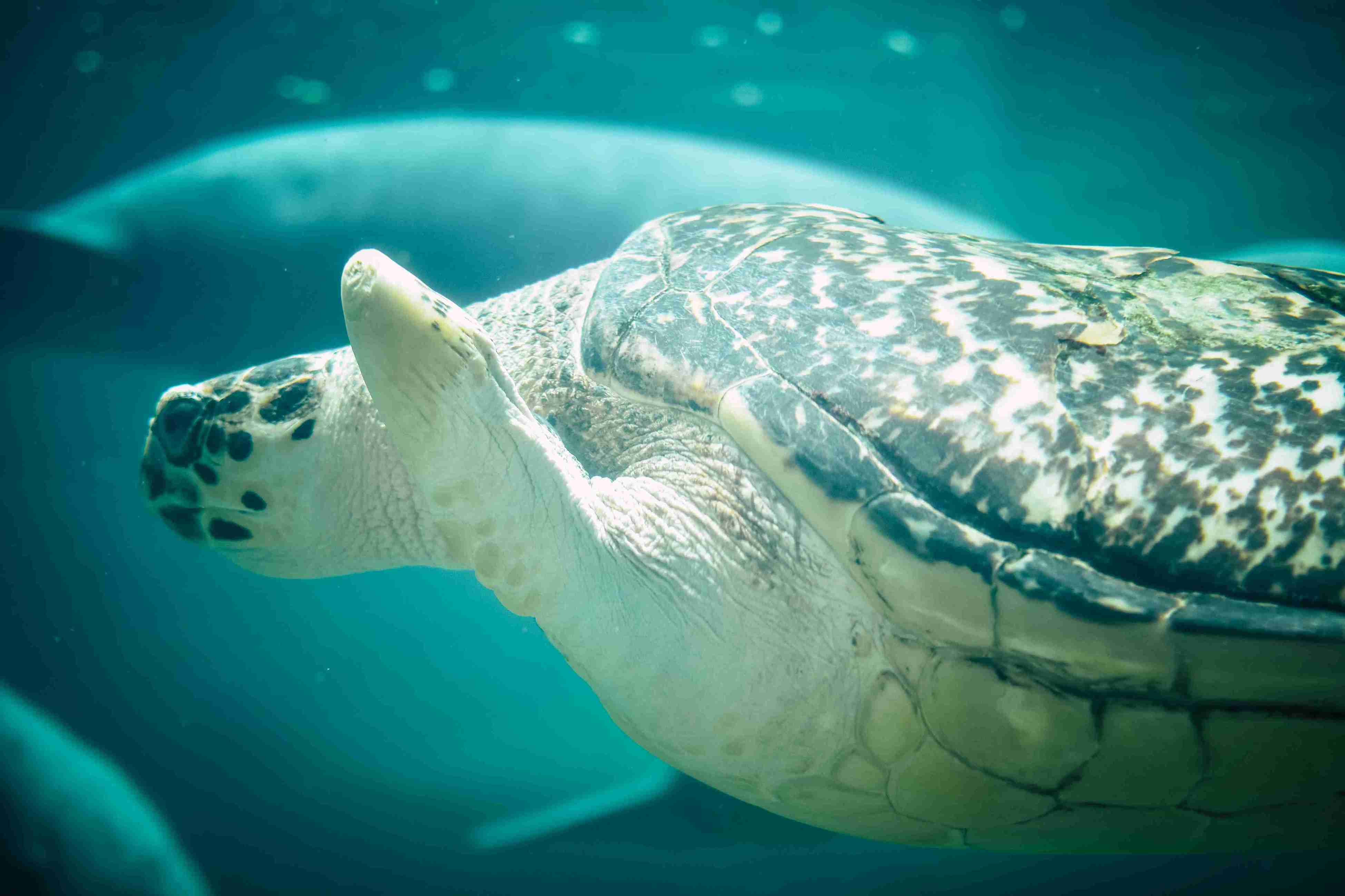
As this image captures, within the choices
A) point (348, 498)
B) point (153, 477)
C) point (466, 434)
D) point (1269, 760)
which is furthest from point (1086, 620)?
point (153, 477)

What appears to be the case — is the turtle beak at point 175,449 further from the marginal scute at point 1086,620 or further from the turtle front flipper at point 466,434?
the marginal scute at point 1086,620

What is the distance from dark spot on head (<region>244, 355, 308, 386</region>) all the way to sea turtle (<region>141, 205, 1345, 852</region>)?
57mm

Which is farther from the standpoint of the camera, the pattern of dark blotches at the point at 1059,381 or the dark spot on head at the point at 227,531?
the dark spot on head at the point at 227,531

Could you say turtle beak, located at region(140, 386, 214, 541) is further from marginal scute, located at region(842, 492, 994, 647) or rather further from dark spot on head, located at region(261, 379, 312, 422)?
marginal scute, located at region(842, 492, 994, 647)

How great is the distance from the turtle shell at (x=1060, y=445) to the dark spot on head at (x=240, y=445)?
0.98 metres

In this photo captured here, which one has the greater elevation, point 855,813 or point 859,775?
point 859,775

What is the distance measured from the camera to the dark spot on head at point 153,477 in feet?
5.60

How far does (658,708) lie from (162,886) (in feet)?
9.24

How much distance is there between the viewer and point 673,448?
1.55m

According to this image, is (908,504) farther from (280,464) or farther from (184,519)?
(184,519)

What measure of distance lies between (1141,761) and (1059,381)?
2.62 feet

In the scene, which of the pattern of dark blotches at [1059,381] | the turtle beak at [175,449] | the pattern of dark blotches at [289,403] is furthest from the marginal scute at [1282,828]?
the turtle beak at [175,449]

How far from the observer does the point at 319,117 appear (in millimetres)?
2684

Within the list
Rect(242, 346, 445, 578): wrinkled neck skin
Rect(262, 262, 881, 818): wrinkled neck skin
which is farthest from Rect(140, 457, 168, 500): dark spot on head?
Rect(262, 262, 881, 818): wrinkled neck skin
